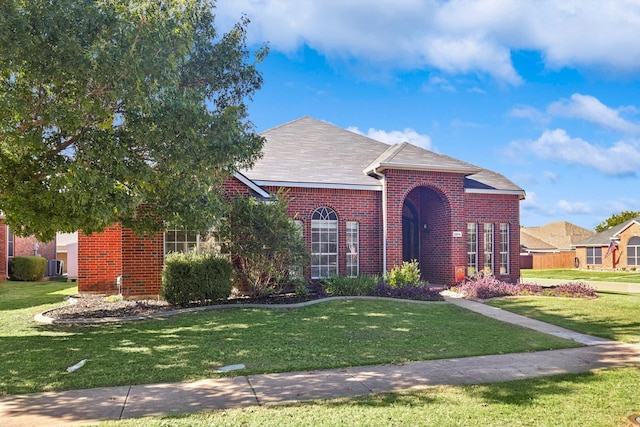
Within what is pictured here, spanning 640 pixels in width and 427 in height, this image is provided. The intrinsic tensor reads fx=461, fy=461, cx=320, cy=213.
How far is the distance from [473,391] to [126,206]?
23.3 feet

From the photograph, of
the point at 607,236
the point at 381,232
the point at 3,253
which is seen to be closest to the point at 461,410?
the point at 381,232

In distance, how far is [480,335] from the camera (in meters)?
9.36

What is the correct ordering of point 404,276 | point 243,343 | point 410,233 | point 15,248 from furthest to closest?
point 15,248, point 410,233, point 404,276, point 243,343

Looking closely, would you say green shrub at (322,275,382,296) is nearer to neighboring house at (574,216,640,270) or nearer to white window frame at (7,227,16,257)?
→ white window frame at (7,227,16,257)

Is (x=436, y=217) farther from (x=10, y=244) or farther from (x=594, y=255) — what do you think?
(x=594, y=255)

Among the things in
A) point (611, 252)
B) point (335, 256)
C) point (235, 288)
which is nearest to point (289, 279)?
point (235, 288)

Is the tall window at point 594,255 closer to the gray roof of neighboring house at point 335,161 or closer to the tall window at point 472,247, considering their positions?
the gray roof of neighboring house at point 335,161

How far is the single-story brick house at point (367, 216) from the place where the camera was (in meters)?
15.0

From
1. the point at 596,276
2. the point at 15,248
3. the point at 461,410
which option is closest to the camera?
the point at 461,410

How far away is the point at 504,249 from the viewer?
64.1 ft

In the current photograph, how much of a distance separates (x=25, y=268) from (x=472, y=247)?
22.1 meters

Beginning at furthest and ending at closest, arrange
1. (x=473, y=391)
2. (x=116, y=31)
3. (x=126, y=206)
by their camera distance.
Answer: (x=126, y=206) < (x=116, y=31) < (x=473, y=391)

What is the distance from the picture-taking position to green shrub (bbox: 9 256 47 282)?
23.8 meters

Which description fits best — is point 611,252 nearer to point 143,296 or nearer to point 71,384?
point 143,296
